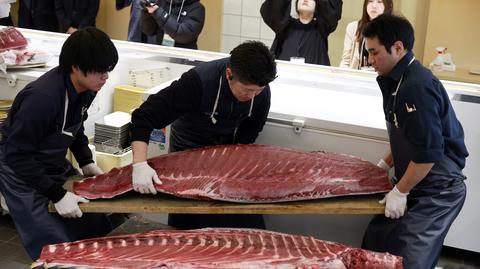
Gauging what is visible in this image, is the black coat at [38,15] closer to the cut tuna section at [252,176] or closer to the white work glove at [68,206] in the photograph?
the cut tuna section at [252,176]

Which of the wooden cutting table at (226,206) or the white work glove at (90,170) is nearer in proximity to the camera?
the wooden cutting table at (226,206)

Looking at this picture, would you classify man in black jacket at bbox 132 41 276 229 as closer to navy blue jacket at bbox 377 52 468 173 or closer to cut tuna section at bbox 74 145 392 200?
cut tuna section at bbox 74 145 392 200

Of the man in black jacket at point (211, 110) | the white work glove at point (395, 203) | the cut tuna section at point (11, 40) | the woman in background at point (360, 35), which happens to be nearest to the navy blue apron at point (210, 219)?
the man in black jacket at point (211, 110)

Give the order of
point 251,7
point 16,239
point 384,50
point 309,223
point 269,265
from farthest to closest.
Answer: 1. point 251,7
2. point 16,239
3. point 309,223
4. point 384,50
5. point 269,265

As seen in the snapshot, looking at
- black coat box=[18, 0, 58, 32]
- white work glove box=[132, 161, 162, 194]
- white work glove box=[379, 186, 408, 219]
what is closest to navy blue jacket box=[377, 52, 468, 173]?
white work glove box=[379, 186, 408, 219]

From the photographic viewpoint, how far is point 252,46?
229 centimetres

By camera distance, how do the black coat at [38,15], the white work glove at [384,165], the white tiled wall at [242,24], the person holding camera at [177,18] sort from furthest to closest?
the white tiled wall at [242,24]
the black coat at [38,15]
the person holding camera at [177,18]
the white work glove at [384,165]

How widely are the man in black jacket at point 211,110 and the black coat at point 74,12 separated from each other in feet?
12.5

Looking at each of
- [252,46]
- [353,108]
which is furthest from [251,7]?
[252,46]

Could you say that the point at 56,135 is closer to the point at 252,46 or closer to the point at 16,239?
the point at 252,46

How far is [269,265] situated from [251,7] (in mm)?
4701

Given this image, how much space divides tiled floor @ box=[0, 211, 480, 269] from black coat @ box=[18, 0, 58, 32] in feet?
11.1

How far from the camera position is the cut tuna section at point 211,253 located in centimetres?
209

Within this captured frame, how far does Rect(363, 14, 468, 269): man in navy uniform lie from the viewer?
2.16 m
